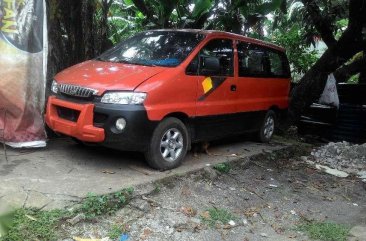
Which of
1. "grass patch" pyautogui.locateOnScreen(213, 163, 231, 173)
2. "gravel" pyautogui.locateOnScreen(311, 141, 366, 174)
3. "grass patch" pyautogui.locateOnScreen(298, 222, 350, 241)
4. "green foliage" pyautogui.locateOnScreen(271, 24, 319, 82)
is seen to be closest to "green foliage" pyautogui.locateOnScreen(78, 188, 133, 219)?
"grass patch" pyautogui.locateOnScreen(213, 163, 231, 173)

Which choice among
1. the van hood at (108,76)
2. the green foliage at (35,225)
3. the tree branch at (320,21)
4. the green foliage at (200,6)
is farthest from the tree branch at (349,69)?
the green foliage at (35,225)

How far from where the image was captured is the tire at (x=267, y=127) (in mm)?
7498

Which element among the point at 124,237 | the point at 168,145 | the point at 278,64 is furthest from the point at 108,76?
the point at 278,64

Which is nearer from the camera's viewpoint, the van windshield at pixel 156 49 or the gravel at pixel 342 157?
the van windshield at pixel 156 49

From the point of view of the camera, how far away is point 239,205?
5.01 metres

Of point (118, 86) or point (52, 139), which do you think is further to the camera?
point (52, 139)

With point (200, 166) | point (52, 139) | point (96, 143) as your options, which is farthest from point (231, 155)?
point (52, 139)

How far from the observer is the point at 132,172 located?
508 cm

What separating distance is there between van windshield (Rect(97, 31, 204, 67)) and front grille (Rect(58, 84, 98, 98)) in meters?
0.88

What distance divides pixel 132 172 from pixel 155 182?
0.42 metres

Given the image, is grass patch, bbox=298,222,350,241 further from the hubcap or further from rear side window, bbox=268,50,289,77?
rear side window, bbox=268,50,289,77

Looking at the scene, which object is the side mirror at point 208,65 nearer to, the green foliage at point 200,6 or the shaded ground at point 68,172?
the shaded ground at point 68,172

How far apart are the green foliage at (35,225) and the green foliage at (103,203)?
202mm

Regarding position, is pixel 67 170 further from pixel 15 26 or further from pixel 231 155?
pixel 231 155
